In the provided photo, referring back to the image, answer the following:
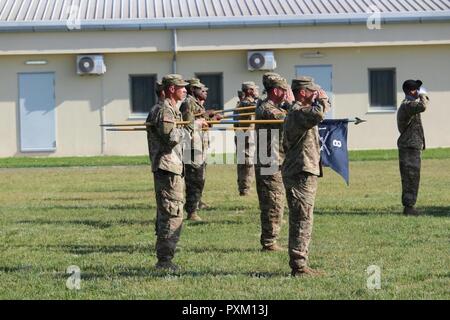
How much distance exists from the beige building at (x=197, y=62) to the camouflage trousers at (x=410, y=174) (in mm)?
16145

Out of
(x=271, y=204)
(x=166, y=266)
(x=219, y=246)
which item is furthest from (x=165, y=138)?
(x=219, y=246)

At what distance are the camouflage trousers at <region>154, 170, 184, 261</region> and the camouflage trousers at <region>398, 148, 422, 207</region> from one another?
5801 millimetres

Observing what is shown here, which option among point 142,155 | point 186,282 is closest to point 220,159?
point 142,155

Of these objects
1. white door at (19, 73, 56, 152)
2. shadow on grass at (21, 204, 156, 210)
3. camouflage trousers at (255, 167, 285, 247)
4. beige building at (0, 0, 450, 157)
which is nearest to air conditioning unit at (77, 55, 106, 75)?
beige building at (0, 0, 450, 157)

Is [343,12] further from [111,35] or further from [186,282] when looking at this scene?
[186,282]

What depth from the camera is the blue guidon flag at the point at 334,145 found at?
15305mm

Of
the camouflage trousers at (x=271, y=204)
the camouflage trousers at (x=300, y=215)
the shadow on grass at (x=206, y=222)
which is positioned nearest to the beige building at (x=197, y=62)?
the shadow on grass at (x=206, y=222)

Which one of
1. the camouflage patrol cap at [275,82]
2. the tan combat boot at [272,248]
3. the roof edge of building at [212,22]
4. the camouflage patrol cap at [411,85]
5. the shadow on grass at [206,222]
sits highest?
the roof edge of building at [212,22]

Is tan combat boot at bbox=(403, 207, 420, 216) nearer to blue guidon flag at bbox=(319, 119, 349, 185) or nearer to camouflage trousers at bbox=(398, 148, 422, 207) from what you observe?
camouflage trousers at bbox=(398, 148, 422, 207)

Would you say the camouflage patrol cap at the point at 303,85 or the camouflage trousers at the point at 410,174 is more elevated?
the camouflage patrol cap at the point at 303,85

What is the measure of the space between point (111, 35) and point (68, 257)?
2100cm

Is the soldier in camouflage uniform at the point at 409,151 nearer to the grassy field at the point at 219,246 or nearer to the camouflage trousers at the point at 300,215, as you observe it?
the grassy field at the point at 219,246

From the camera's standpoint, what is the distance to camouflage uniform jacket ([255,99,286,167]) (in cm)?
1241
